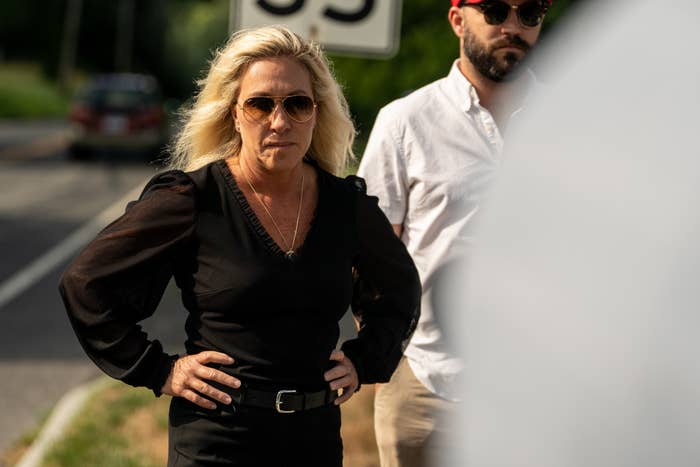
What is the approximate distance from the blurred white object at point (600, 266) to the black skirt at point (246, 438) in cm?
162

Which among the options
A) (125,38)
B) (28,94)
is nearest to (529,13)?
(28,94)

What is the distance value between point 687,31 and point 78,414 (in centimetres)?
557

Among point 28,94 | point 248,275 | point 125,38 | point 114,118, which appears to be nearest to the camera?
point 248,275

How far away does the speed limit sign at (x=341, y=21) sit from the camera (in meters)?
4.91

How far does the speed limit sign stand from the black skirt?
2631 millimetres

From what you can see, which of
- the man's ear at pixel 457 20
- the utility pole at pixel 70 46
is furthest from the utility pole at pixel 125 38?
the man's ear at pixel 457 20

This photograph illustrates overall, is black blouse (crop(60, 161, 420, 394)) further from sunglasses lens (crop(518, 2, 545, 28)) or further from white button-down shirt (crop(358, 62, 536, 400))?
sunglasses lens (crop(518, 2, 545, 28))

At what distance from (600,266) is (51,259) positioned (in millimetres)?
11632

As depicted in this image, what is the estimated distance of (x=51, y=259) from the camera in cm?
1202

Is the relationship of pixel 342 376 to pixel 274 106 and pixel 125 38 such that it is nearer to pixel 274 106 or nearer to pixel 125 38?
pixel 274 106

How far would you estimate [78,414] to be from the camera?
605 centimetres

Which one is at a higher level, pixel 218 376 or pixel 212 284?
pixel 212 284

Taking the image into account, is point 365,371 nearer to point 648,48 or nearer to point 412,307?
point 412,307

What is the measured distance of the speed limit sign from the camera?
16.1ft
